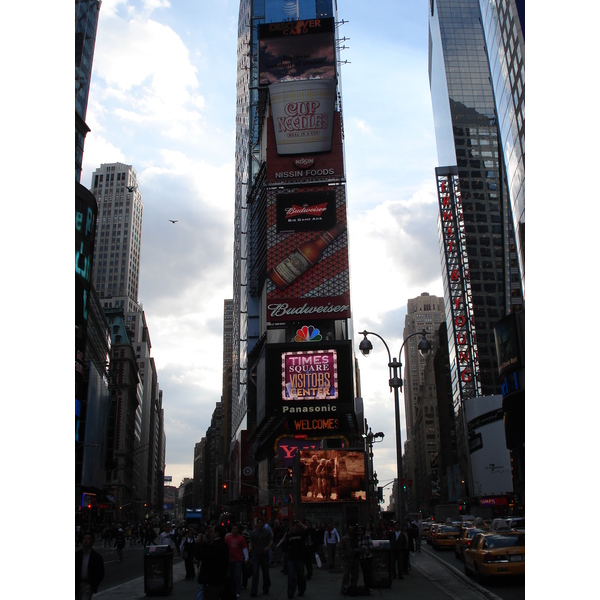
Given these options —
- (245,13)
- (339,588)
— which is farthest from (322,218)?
(245,13)

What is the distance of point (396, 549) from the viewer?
73.3 ft

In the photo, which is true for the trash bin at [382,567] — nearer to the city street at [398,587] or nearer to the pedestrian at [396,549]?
the city street at [398,587]

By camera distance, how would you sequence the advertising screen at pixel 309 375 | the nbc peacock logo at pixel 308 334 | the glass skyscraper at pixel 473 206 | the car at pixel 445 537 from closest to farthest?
the car at pixel 445 537, the advertising screen at pixel 309 375, the nbc peacock logo at pixel 308 334, the glass skyscraper at pixel 473 206

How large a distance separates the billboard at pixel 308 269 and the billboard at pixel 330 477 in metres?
37.3

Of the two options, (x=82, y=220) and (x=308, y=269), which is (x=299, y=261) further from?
(x=82, y=220)

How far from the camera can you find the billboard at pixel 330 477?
38656 millimetres

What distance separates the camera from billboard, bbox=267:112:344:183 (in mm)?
84000

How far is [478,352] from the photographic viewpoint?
134 metres

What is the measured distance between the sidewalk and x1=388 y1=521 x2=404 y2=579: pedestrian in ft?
1.28

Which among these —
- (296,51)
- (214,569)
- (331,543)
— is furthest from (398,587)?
(296,51)

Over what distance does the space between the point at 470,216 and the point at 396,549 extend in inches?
5164

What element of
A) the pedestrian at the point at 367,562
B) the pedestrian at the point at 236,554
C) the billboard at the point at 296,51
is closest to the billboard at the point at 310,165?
the billboard at the point at 296,51
